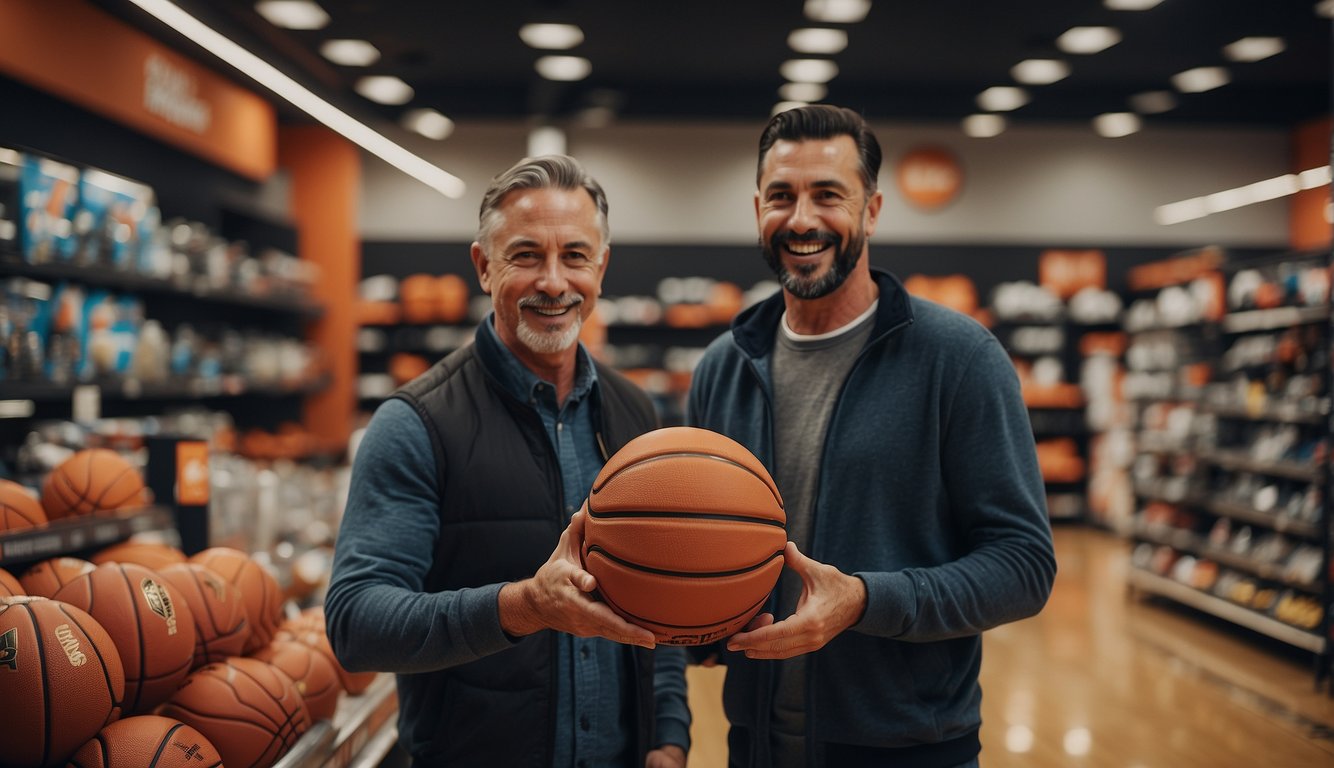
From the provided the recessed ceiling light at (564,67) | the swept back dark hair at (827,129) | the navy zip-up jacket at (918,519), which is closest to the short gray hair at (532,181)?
the swept back dark hair at (827,129)

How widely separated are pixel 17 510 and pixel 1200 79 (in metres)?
10.2

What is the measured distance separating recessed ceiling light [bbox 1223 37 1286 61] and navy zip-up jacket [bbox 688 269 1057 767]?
8147mm

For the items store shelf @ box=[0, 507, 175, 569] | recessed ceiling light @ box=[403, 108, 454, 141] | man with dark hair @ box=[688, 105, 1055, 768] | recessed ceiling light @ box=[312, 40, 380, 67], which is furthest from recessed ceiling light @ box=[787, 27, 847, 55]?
store shelf @ box=[0, 507, 175, 569]

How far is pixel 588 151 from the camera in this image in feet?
37.2

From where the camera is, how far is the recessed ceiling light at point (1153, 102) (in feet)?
31.5

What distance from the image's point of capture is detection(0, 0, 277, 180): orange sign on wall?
5105 millimetres

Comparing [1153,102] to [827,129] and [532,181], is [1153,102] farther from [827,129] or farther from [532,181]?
[532,181]

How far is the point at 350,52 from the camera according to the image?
822 centimetres

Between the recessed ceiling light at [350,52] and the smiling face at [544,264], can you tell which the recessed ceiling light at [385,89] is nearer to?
the recessed ceiling light at [350,52]

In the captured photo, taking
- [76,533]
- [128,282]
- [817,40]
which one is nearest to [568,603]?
[76,533]

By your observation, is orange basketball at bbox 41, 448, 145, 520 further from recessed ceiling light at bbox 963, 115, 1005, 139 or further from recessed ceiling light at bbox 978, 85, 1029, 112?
recessed ceiling light at bbox 963, 115, 1005, 139

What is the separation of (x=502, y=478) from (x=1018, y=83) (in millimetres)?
9058

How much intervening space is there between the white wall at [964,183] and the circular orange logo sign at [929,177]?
102 mm

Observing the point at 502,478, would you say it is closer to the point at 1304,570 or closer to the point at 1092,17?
the point at 1304,570
